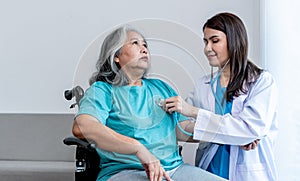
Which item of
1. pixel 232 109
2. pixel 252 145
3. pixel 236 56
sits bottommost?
pixel 252 145

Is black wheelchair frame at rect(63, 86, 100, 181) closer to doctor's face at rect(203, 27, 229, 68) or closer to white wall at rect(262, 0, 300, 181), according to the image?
doctor's face at rect(203, 27, 229, 68)

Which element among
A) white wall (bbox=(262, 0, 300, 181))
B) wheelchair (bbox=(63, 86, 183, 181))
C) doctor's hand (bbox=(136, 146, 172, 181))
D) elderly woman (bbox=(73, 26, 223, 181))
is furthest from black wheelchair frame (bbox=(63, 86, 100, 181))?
white wall (bbox=(262, 0, 300, 181))

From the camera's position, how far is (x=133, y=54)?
1518mm

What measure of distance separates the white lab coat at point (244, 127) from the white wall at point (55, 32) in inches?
35.2

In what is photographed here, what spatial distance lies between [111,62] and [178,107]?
28 centimetres

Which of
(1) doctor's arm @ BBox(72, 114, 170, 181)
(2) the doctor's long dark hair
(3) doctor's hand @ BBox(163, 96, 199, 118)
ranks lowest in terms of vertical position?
(1) doctor's arm @ BBox(72, 114, 170, 181)

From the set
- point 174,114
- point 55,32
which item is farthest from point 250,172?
point 55,32

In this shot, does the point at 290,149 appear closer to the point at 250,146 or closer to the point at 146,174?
the point at 250,146

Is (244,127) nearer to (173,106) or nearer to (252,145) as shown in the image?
(252,145)

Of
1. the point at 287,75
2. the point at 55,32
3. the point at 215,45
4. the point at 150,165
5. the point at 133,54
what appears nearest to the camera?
the point at 150,165

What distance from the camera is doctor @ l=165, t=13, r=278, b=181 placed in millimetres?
1545

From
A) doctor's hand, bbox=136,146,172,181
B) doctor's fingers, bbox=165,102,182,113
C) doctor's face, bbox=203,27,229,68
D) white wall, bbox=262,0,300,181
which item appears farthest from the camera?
white wall, bbox=262,0,300,181

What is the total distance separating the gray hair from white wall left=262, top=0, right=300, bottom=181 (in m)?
0.68

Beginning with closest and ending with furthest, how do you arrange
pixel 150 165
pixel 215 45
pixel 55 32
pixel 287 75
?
pixel 150 165
pixel 215 45
pixel 287 75
pixel 55 32
